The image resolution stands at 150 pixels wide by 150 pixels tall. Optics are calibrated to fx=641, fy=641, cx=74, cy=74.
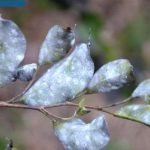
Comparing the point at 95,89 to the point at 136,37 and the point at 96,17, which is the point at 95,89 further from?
the point at 136,37

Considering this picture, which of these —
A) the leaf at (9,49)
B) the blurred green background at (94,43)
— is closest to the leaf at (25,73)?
the leaf at (9,49)

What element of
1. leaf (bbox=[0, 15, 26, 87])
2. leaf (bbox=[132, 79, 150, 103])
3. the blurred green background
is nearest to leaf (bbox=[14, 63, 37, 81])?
leaf (bbox=[0, 15, 26, 87])

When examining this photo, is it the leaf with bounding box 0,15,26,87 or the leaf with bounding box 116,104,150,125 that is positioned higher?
the leaf with bounding box 0,15,26,87

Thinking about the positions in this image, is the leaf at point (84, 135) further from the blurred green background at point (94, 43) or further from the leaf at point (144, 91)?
the blurred green background at point (94, 43)

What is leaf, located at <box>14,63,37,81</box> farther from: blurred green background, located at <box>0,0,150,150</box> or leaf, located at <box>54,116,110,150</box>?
blurred green background, located at <box>0,0,150,150</box>

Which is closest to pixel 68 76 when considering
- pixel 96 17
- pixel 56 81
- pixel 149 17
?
pixel 56 81

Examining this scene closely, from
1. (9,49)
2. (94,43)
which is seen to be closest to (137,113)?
(9,49)
